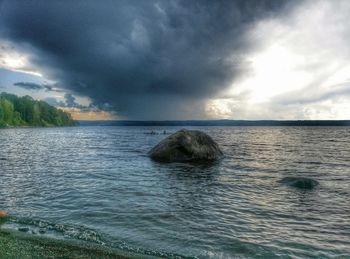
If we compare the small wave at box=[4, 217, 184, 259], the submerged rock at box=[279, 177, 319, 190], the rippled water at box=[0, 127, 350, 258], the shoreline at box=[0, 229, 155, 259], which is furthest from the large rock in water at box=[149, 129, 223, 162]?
the shoreline at box=[0, 229, 155, 259]

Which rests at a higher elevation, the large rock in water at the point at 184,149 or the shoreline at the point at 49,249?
the large rock in water at the point at 184,149

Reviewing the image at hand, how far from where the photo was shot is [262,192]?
16812 millimetres

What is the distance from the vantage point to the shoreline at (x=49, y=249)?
7.79 metres

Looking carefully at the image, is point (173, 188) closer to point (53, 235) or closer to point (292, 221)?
point (292, 221)

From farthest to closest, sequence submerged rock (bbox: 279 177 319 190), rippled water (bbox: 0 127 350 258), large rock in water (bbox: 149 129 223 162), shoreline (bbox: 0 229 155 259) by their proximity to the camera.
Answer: large rock in water (bbox: 149 129 223 162), submerged rock (bbox: 279 177 319 190), rippled water (bbox: 0 127 350 258), shoreline (bbox: 0 229 155 259)

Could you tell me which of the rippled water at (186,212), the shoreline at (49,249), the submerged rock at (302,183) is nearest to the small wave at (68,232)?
the rippled water at (186,212)

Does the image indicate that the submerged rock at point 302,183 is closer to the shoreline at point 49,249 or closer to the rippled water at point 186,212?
the rippled water at point 186,212

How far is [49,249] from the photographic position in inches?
324

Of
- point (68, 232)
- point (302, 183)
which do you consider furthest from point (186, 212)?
point (302, 183)

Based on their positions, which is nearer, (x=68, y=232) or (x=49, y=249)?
(x=49, y=249)

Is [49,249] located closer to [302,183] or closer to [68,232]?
[68,232]

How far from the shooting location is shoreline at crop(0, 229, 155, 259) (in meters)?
7.79

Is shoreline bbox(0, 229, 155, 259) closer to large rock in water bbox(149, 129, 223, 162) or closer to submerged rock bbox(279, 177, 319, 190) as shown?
submerged rock bbox(279, 177, 319, 190)

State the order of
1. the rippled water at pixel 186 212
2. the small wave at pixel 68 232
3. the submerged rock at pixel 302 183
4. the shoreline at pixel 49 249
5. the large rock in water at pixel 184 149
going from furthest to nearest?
the large rock in water at pixel 184 149
the submerged rock at pixel 302 183
the rippled water at pixel 186 212
the small wave at pixel 68 232
the shoreline at pixel 49 249
